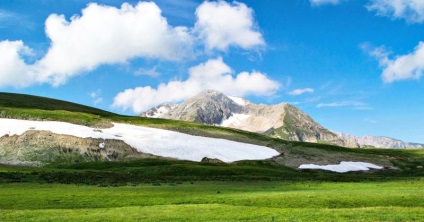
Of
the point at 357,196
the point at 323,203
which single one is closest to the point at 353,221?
the point at 323,203

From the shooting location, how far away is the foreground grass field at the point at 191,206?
29.5 metres

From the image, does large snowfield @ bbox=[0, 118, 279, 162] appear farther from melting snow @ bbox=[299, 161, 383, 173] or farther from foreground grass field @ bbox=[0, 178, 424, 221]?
foreground grass field @ bbox=[0, 178, 424, 221]

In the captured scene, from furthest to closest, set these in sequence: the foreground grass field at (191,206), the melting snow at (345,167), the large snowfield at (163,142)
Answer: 1. the melting snow at (345,167)
2. the large snowfield at (163,142)
3. the foreground grass field at (191,206)

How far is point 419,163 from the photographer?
421 ft

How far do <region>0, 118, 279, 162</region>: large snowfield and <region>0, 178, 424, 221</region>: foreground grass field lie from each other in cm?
5866

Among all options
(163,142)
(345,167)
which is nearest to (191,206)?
(163,142)

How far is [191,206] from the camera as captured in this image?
34.8 metres

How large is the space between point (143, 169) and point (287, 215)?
177ft

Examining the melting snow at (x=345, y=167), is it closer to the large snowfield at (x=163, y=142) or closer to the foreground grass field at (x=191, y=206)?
the large snowfield at (x=163, y=142)

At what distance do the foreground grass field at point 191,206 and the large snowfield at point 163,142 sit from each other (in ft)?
192

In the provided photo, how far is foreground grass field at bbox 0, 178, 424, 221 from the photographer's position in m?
29.5

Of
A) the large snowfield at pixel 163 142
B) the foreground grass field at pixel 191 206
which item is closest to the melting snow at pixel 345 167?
the large snowfield at pixel 163 142

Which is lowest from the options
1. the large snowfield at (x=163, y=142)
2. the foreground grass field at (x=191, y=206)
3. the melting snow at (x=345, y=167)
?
the foreground grass field at (x=191, y=206)

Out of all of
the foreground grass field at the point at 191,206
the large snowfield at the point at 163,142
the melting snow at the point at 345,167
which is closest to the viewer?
the foreground grass field at the point at 191,206
